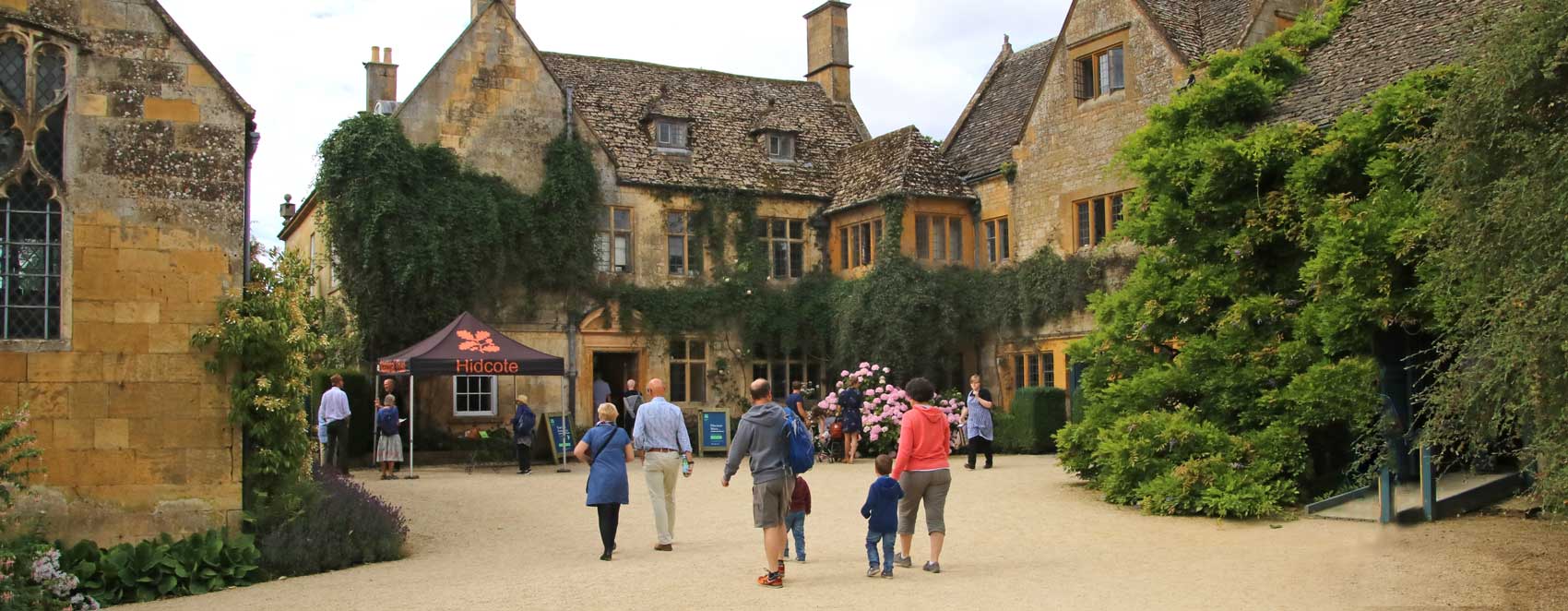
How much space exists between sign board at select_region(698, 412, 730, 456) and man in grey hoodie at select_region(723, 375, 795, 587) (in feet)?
50.7

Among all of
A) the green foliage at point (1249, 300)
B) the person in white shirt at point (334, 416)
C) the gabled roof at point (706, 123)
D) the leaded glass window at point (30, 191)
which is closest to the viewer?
the leaded glass window at point (30, 191)

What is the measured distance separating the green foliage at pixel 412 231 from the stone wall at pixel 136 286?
13309 mm

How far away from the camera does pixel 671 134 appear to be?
3080cm

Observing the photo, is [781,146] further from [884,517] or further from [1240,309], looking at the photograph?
[884,517]

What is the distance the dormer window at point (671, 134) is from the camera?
30609mm

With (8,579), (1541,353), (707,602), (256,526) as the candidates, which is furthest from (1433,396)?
(8,579)

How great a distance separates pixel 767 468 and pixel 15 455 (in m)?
5.67

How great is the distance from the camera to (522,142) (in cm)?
2825

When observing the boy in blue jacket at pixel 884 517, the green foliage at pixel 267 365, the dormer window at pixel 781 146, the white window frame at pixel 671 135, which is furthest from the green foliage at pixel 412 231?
the boy in blue jacket at pixel 884 517

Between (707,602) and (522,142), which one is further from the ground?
(522,142)

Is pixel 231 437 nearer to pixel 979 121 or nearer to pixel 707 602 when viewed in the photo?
pixel 707 602

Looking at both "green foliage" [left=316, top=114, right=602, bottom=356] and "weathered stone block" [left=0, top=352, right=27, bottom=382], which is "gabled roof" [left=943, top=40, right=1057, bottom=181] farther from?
"weathered stone block" [left=0, top=352, right=27, bottom=382]

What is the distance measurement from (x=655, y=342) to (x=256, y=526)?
17154 mm

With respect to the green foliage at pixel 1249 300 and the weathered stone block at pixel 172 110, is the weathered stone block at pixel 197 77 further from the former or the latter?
the green foliage at pixel 1249 300
